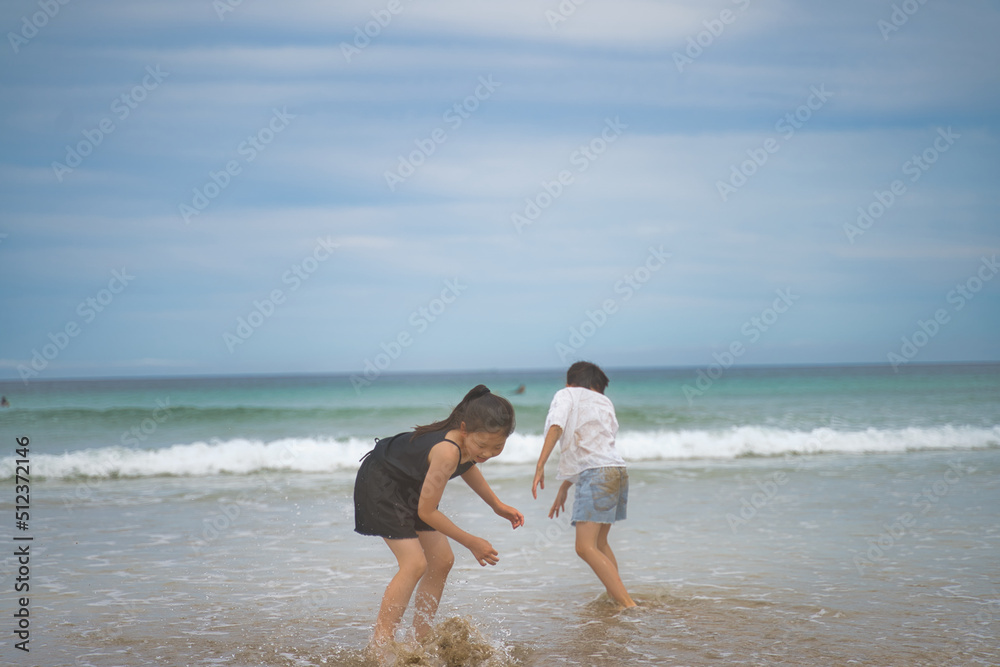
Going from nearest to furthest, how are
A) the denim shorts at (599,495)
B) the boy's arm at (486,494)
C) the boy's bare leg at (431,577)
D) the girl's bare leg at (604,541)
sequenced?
the boy's arm at (486,494)
the boy's bare leg at (431,577)
the denim shorts at (599,495)
the girl's bare leg at (604,541)

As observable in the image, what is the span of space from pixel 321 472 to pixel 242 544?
22.7 feet

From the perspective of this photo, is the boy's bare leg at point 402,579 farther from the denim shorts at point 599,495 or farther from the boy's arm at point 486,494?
the denim shorts at point 599,495

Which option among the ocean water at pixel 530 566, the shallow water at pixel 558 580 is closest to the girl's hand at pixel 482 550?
the ocean water at pixel 530 566

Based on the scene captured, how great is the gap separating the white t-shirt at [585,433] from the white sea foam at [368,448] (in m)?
10.4

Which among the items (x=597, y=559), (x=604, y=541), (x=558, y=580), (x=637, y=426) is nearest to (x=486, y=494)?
(x=597, y=559)

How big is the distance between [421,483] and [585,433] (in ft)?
5.98

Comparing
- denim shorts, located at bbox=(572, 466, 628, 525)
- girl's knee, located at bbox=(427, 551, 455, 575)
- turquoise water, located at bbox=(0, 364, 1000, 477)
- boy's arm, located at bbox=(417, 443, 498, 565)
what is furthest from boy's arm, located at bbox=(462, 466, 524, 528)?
turquoise water, located at bbox=(0, 364, 1000, 477)

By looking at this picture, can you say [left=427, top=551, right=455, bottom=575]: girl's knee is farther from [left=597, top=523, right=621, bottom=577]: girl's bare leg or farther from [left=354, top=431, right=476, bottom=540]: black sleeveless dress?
[left=597, top=523, right=621, bottom=577]: girl's bare leg

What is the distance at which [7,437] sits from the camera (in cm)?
2020

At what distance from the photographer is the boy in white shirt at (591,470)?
5707 mm

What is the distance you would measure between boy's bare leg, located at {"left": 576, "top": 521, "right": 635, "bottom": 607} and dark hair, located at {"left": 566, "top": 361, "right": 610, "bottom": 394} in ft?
3.22

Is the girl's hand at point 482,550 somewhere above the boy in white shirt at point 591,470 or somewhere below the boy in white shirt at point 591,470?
below

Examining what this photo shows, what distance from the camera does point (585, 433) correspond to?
578 cm

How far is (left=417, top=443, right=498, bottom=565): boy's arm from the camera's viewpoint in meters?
4.02
